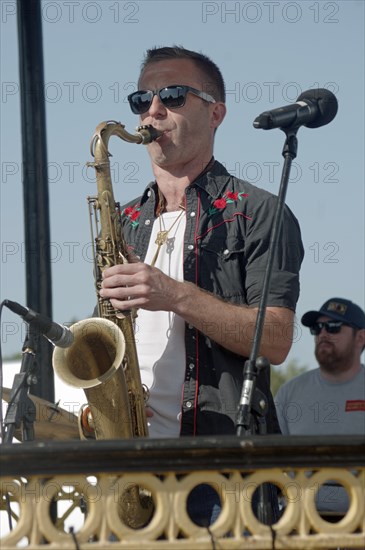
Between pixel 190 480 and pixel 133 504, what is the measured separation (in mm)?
1380

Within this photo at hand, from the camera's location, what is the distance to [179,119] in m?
4.32

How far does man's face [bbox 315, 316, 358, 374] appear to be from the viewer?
693cm

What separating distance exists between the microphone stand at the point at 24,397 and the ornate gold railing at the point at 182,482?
805mm

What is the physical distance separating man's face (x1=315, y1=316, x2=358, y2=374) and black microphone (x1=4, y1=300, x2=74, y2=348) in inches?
138

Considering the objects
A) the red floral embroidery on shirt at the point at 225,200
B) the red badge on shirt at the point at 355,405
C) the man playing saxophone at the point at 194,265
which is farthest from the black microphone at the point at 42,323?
the red badge on shirt at the point at 355,405

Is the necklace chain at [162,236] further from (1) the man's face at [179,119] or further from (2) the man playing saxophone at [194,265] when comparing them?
(1) the man's face at [179,119]

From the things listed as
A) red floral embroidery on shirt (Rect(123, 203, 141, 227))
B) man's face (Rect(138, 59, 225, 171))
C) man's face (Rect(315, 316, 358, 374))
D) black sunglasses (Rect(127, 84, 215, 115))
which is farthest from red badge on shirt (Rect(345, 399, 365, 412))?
black sunglasses (Rect(127, 84, 215, 115))

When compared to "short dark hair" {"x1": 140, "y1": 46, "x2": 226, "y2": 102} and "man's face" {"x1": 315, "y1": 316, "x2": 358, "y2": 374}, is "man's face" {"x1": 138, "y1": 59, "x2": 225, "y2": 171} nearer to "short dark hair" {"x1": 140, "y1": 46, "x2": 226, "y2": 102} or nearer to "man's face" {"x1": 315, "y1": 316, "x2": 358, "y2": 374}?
"short dark hair" {"x1": 140, "y1": 46, "x2": 226, "y2": 102}

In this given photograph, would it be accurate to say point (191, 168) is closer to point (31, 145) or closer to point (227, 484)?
point (31, 145)

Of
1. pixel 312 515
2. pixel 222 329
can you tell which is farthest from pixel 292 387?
pixel 312 515

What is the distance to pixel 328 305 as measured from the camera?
7250 millimetres

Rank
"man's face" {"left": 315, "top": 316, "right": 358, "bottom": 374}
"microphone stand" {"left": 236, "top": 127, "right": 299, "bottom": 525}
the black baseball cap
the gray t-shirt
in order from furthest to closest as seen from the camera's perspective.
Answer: the black baseball cap, "man's face" {"left": 315, "top": 316, "right": 358, "bottom": 374}, the gray t-shirt, "microphone stand" {"left": 236, "top": 127, "right": 299, "bottom": 525}

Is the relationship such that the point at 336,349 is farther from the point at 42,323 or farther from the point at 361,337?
the point at 42,323

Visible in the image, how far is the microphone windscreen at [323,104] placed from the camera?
12.1 feet
